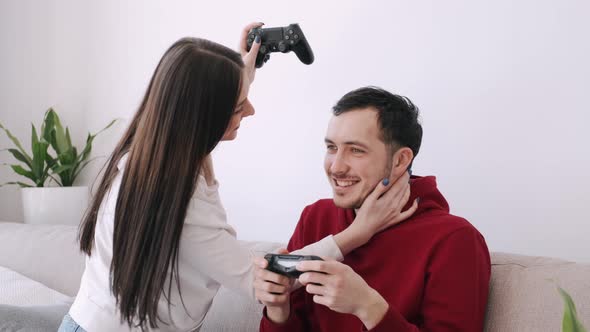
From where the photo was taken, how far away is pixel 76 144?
2.95 metres

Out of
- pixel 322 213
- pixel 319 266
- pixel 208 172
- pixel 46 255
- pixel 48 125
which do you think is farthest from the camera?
pixel 48 125

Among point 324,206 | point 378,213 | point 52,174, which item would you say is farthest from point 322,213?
point 52,174

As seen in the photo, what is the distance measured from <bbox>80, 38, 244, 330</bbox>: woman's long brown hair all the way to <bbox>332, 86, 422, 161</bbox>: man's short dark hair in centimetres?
37

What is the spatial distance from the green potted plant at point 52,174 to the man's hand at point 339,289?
1.82m

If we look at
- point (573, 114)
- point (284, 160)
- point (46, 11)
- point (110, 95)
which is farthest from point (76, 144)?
point (573, 114)

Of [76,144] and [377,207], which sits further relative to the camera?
[76,144]

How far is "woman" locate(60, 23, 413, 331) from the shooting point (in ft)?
3.68

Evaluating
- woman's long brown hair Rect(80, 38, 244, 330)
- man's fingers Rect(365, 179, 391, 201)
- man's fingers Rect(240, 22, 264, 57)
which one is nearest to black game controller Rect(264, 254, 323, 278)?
woman's long brown hair Rect(80, 38, 244, 330)

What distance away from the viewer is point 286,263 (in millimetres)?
1102

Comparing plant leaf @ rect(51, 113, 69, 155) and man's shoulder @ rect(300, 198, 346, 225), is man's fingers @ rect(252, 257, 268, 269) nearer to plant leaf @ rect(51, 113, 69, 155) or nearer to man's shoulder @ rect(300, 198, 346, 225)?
man's shoulder @ rect(300, 198, 346, 225)

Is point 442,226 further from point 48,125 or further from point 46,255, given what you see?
point 48,125

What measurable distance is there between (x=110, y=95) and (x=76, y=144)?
12.9 inches

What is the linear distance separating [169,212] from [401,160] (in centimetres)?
57

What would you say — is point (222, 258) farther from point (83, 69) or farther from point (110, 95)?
point (83, 69)
